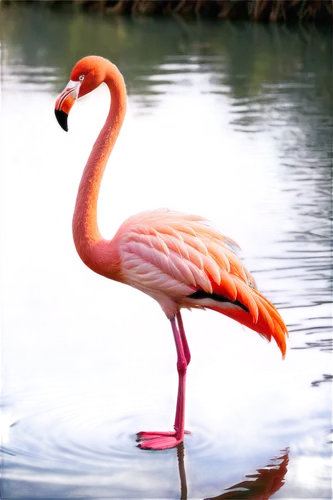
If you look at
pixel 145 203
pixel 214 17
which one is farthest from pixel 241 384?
pixel 214 17

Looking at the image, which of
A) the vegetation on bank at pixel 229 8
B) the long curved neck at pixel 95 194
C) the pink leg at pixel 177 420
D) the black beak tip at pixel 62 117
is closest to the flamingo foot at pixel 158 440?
the pink leg at pixel 177 420

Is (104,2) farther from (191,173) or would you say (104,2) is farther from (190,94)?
(191,173)

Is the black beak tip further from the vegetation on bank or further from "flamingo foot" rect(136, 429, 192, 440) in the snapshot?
the vegetation on bank

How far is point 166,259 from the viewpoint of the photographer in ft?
13.4

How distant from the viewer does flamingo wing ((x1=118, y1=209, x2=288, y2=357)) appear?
4105mm

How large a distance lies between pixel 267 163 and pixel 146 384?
217 inches

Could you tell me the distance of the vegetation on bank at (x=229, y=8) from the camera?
26891 mm

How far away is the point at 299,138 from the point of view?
36.5 ft

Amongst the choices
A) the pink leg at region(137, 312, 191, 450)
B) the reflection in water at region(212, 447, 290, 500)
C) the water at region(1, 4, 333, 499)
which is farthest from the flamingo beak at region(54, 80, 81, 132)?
Answer: the reflection in water at region(212, 447, 290, 500)

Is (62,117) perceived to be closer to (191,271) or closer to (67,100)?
(67,100)

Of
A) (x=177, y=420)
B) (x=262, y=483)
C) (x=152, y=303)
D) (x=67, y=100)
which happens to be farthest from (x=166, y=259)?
(x=152, y=303)

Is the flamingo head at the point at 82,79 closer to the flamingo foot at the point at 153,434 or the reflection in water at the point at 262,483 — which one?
the flamingo foot at the point at 153,434

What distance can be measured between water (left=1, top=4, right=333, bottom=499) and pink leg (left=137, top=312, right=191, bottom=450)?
58 mm

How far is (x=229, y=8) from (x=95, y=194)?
82.6 feet
